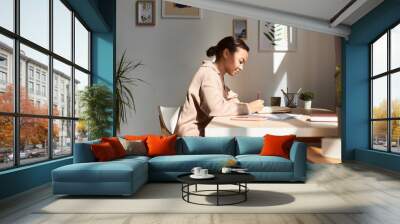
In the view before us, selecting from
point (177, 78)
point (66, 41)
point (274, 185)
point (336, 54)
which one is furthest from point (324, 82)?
point (66, 41)

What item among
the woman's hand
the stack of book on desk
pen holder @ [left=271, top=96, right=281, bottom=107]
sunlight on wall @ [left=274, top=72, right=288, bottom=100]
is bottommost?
the stack of book on desk

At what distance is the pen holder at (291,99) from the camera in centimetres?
957

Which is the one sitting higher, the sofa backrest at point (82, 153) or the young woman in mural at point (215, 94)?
the young woman in mural at point (215, 94)

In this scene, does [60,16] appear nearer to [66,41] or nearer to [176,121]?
[66,41]

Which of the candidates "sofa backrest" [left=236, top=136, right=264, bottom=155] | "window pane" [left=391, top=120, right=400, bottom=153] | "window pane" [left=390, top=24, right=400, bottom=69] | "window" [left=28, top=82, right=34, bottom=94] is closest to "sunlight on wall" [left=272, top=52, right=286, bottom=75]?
"window pane" [left=390, top=24, right=400, bottom=69]

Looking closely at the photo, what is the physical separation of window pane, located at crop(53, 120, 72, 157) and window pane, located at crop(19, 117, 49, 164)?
1.12ft

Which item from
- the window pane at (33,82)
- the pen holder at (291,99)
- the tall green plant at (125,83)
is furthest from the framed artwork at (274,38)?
the window pane at (33,82)

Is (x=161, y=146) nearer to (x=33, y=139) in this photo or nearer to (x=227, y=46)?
(x=33, y=139)

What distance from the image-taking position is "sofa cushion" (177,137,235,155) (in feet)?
22.0

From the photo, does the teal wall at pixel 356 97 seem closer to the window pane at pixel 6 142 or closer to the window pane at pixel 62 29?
the window pane at pixel 62 29

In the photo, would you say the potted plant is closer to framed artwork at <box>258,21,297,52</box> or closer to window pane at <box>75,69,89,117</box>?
framed artwork at <box>258,21,297,52</box>

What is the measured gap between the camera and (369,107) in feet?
30.8

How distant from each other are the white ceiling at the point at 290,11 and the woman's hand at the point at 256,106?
5.83ft

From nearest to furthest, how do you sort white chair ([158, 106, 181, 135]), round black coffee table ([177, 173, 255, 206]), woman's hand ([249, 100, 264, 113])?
round black coffee table ([177, 173, 255, 206]), woman's hand ([249, 100, 264, 113]), white chair ([158, 106, 181, 135])
